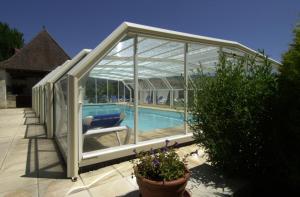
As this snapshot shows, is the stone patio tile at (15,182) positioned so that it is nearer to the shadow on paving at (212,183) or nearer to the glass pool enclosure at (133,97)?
the glass pool enclosure at (133,97)

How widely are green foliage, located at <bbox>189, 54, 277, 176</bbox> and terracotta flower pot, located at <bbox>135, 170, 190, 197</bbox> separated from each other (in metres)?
1.34

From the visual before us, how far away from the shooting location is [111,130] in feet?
19.9

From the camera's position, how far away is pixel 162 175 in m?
2.99

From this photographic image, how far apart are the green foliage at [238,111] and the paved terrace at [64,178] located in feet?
1.71

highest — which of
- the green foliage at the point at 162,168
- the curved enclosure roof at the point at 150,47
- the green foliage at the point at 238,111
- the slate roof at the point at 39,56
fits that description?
the slate roof at the point at 39,56

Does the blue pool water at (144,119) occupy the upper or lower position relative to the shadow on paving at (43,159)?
upper

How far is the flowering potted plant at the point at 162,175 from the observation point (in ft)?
9.52

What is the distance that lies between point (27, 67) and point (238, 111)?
2186 centimetres

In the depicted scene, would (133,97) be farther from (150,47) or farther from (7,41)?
(7,41)

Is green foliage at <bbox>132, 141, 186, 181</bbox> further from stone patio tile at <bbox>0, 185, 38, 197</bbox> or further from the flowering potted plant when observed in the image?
stone patio tile at <bbox>0, 185, 38, 197</bbox>

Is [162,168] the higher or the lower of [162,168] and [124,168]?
the higher

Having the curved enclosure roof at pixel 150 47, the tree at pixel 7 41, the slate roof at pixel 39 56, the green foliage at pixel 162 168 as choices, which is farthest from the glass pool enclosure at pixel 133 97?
the tree at pixel 7 41

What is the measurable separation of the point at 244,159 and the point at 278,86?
4.79 ft

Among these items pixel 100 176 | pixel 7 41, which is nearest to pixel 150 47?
pixel 100 176
